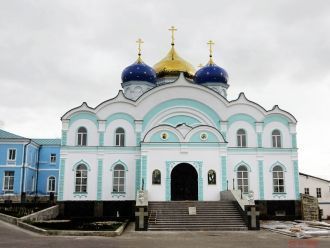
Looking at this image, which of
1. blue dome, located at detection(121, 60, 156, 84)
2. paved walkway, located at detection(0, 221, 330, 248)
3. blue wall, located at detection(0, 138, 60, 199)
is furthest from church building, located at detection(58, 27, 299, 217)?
blue wall, located at detection(0, 138, 60, 199)

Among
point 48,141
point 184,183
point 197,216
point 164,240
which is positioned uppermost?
point 48,141

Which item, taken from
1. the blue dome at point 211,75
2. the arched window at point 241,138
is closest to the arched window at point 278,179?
the arched window at point 241,138

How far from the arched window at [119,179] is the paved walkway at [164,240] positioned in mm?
7960

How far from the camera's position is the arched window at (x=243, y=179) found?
976 inches

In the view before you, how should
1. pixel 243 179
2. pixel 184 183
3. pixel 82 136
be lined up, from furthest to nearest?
1. pixel 82 136
2. pixel 243 179
3. pixel 184 183

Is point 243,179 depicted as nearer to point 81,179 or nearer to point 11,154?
point 81,179

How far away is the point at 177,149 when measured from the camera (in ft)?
75.7

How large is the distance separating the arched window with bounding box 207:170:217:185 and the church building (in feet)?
0.13

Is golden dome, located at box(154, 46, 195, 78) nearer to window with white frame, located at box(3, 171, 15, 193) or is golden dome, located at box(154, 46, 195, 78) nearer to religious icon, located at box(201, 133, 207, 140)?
religious icon, located at box(201, 133, 207, 140)

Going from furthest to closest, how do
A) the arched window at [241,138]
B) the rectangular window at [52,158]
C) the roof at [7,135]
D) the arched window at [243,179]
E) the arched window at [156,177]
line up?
1. the rectangular window at [52,158]
2. the roof at [7,135]
3. the arched window at [241,138]
4. the arched window at [243,179]
5. the arched window at [156,177]

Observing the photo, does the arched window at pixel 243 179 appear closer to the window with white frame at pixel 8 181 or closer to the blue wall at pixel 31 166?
the blue wall at pixel 31 166

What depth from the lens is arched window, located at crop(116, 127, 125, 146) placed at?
83.6 ft

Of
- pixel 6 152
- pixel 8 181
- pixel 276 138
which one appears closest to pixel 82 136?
pixel 6 152

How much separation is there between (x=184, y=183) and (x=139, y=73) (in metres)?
10.0
